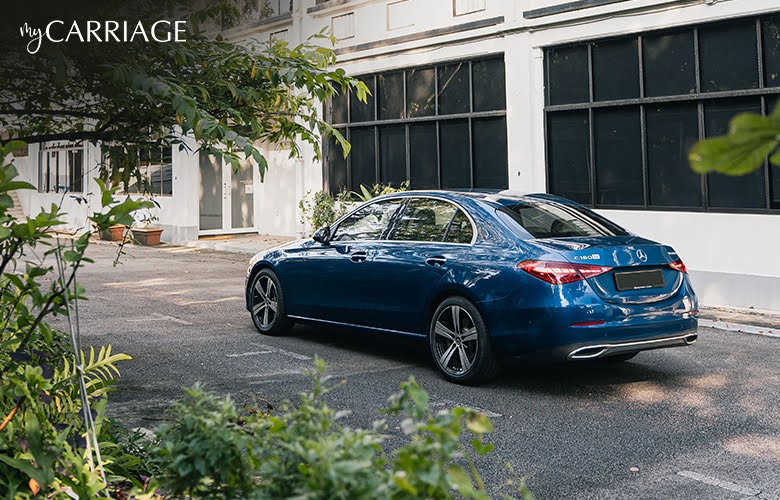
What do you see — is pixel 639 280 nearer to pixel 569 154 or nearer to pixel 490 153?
pixel 569 154

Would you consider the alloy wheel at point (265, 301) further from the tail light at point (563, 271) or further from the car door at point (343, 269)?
the tail light at point (563, 271)

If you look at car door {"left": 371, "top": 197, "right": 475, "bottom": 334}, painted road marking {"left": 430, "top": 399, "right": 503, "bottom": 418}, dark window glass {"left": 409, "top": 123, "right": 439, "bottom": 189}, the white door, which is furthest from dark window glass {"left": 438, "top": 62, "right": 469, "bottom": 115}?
painted road marking {"left": 430, "top": 399, "right": 503, "bottom": 418}

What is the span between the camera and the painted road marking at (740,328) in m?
10.5

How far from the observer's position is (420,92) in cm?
1831

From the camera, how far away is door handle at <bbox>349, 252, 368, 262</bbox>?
872 cm

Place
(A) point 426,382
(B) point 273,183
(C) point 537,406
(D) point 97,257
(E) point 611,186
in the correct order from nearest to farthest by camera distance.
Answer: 1. (C) point 537,406
2. (A) point 426,382
3. (E) point 611,186
4. (D) point 97,257
5. (B) point 273,183

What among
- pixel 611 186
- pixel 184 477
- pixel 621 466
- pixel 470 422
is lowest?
pixel 621 466

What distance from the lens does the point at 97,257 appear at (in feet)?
73.1

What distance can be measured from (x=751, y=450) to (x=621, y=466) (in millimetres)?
999

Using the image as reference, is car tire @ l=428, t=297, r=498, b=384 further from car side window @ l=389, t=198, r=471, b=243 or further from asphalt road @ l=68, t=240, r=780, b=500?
car side window @ l=389, t=198, r=471, b=243

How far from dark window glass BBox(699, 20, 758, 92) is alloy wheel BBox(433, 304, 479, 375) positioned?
23.6 ft

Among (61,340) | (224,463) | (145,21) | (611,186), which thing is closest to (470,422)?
(224,463)

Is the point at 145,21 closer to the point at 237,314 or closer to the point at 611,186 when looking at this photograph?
the point at 237,314

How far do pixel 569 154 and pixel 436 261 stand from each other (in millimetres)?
8047
